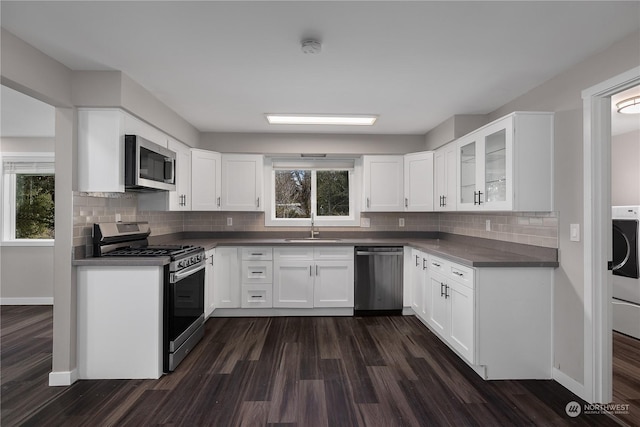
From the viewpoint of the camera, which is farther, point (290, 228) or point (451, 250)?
point (290, 228)

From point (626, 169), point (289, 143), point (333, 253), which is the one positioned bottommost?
point (333, 253)

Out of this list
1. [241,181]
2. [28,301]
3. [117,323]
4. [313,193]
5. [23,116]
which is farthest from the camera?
→ [313,193]

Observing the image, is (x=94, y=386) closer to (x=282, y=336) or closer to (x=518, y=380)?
(x=282, y=336)

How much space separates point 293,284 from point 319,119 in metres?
A: 1.99

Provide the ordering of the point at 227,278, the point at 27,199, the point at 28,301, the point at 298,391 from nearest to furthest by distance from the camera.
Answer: the point at 298,391, the point at 227,278, the point at 28,301, the point at 27,199

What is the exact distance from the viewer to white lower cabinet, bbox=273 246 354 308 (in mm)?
4156

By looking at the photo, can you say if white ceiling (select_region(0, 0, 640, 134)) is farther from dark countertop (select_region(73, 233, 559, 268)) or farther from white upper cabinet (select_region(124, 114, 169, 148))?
dark countertop (select_region(73, 233, 559, 268))

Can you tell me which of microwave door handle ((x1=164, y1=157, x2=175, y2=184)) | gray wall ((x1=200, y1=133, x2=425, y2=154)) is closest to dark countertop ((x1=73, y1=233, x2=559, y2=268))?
microwave door handle ((x1=164, y1=157, x2=175, y2=184))

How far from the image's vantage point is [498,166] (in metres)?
2.85

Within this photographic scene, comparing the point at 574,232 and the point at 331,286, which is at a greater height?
the point at 574,232

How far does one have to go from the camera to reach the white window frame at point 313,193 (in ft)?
15.9

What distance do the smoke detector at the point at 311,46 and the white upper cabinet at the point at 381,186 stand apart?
8.26ft

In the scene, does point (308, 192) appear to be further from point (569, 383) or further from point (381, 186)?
point (569, 383)

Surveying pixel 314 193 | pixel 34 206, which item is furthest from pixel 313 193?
pixel 34 206
